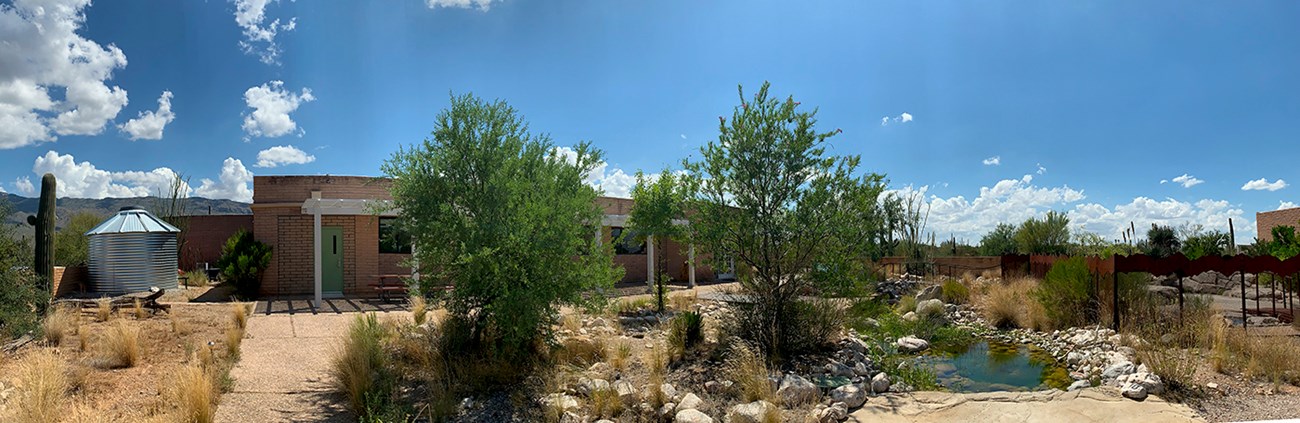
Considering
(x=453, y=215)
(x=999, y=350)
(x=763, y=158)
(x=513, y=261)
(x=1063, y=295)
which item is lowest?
(x=999, y=350)

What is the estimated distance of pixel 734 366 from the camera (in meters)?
6.98

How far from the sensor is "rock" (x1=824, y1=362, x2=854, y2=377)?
7.21m

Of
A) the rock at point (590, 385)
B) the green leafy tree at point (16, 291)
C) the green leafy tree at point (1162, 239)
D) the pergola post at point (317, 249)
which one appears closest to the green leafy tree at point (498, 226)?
the rock at point (590, 385)

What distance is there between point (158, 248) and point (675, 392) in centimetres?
1646

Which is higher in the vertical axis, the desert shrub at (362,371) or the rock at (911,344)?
the desert shrub at (362,371)

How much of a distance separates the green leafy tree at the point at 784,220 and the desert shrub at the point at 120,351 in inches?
276

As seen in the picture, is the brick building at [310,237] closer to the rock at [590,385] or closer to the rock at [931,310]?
the rock at [931,310]

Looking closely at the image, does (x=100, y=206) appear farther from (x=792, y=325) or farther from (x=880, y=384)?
(x=880, y=384)

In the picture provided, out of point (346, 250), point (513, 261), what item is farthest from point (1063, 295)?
point (346, 250)

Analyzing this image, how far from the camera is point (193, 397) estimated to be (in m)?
5.73

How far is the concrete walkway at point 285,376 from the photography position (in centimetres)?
639

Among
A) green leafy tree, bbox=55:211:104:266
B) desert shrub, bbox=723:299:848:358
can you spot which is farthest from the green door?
desert shrub, bbox=723:299:848:358

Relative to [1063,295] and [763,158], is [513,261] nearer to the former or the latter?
[763,158]

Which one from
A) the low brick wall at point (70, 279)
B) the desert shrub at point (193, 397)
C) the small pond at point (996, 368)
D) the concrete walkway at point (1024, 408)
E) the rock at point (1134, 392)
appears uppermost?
the low brick wall at point (70, 279)
